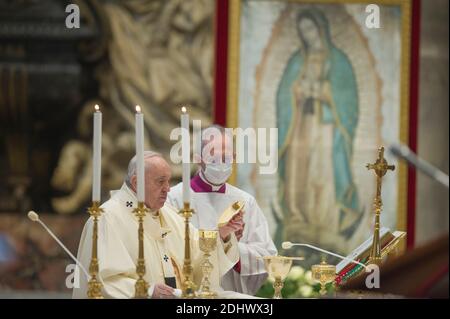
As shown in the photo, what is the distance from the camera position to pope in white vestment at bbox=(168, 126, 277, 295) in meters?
5.82

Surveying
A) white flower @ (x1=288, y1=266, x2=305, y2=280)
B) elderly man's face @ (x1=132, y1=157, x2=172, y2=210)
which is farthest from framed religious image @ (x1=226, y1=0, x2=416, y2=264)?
elderly man's face @ (x1=132, y1=157, x2=172, y2=210)

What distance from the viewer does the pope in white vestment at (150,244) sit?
15.8 ft

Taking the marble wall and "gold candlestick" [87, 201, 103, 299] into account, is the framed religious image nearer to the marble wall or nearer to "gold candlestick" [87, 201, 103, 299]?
the marble wall

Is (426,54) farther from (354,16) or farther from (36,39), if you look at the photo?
(36,39)

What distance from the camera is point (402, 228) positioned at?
988cm

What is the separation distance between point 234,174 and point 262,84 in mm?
857

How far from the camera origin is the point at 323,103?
993 cm

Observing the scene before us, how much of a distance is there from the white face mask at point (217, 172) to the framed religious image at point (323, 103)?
3.36 metres

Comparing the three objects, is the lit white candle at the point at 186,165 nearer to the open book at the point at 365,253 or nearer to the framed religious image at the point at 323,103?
the open book at the point at 365,253

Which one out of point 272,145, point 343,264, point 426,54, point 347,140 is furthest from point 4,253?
point 343,264

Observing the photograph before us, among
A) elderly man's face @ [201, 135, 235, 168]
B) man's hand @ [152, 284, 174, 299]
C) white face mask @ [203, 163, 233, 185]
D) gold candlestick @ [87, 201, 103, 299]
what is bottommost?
man's hand @ [152, 284, 174, 299]

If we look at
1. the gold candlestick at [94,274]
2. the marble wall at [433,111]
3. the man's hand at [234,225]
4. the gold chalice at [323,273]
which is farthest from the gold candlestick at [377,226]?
the marble wall at [433,111]

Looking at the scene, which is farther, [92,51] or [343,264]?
[92,51]

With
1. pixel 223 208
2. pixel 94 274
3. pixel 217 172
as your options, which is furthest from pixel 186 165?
pixel 223 208
